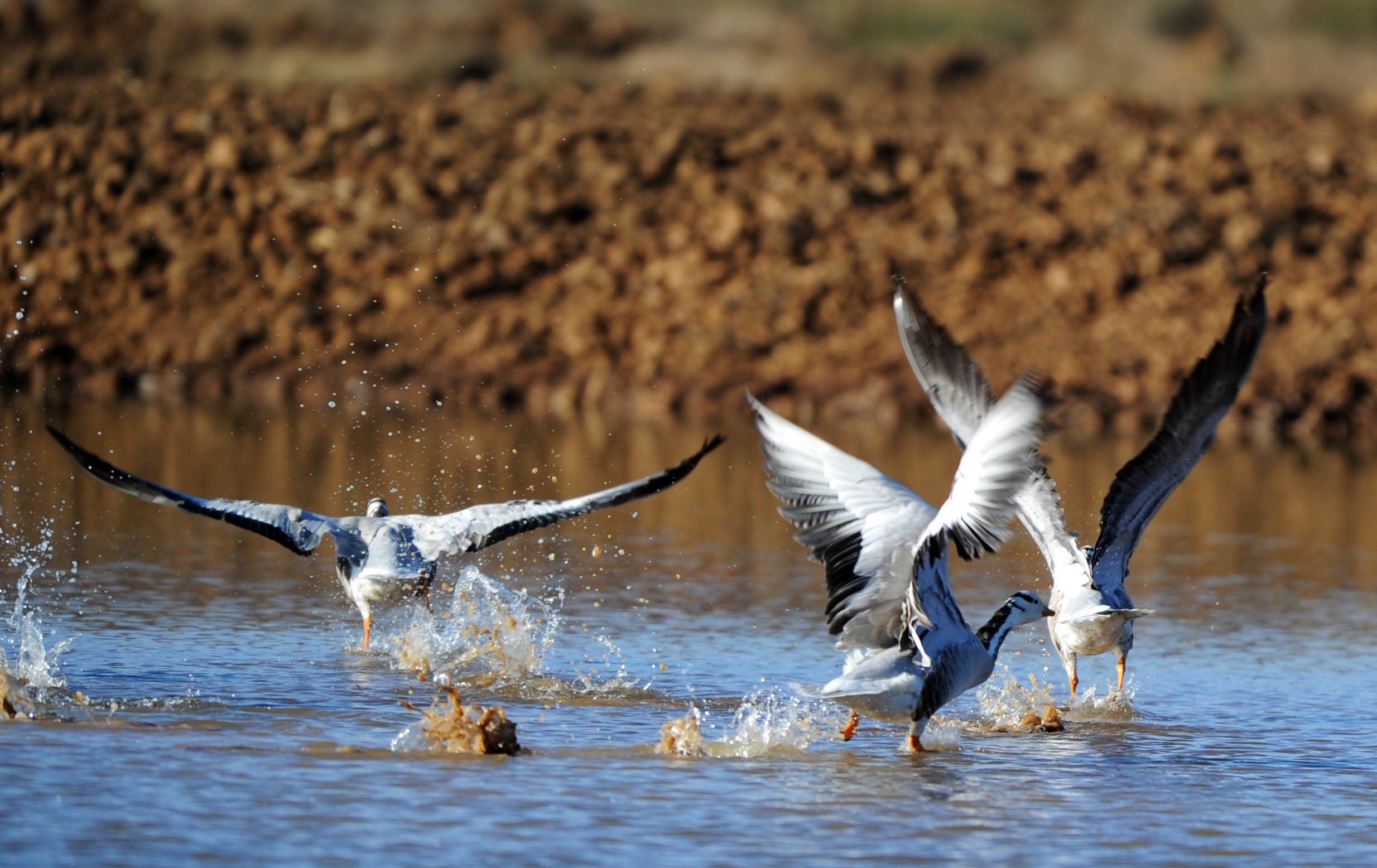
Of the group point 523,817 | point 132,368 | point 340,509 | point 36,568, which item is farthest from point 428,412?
point 523,817

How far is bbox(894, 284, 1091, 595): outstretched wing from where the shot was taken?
31.1 feet

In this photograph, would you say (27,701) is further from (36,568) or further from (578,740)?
(36,568)

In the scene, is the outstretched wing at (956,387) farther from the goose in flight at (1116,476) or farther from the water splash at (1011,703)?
the water splash at (1011,703)

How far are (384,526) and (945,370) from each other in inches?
142

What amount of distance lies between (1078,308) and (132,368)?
13.3 meters

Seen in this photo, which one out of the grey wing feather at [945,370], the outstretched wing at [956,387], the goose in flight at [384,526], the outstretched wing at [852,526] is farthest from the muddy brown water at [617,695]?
the grey wing feather at [945,370]

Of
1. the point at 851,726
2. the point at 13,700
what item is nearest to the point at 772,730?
the point at 851,726

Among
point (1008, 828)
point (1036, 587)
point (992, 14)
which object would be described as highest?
point (992, 14)

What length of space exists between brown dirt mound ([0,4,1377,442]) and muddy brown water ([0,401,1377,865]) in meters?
7.51

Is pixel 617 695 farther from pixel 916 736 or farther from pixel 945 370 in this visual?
pixel 945 370

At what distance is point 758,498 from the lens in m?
18.4

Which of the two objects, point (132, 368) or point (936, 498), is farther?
point (132, 368)

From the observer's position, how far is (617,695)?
32.8ft

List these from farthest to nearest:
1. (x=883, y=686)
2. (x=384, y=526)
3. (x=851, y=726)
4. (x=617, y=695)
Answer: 1. (x=384, y=526)
2. (x=617, y=695)
3. (x=851, y=726)
4. (x=883, y=686)
